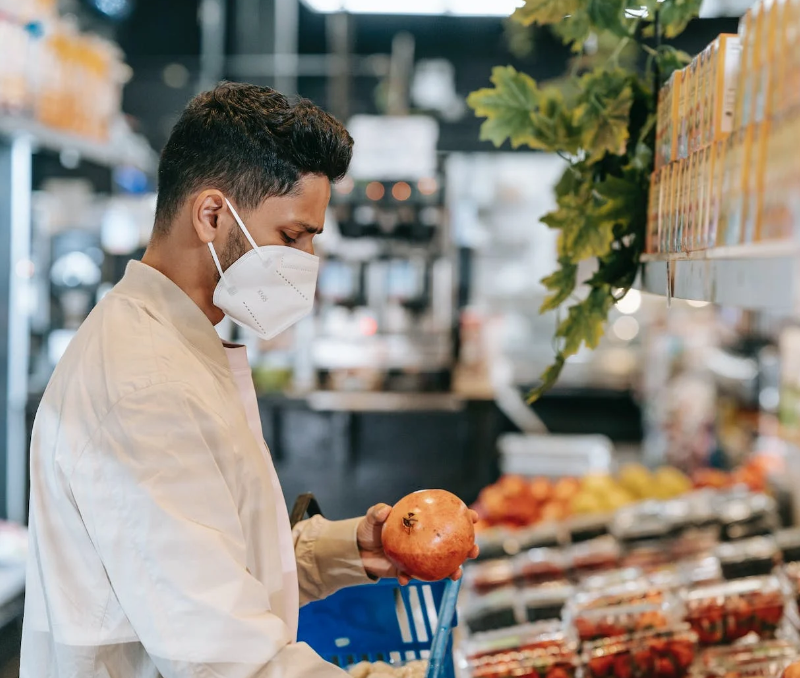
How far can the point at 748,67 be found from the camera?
1.12 metres

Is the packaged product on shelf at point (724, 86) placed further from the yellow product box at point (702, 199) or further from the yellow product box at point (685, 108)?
the yellow product box at point (685, 108)

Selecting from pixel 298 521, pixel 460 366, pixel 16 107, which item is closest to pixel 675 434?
pixel 460 366

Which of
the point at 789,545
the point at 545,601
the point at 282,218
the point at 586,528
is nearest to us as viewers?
the point at 282,218

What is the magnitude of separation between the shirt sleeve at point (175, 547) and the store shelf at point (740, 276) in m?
0.71

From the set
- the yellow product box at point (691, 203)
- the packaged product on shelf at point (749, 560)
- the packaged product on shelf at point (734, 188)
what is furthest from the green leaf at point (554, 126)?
the packaged product on shelf at point (749, 560)

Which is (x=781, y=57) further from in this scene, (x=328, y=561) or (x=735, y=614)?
(x=735, y=614)

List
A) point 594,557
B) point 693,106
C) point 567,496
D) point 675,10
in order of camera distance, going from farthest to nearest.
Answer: point 567,496 → point 594,557 → point 675,10 → point 693,106

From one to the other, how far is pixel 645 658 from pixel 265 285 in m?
1.30

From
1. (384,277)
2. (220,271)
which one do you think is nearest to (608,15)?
(220,271)

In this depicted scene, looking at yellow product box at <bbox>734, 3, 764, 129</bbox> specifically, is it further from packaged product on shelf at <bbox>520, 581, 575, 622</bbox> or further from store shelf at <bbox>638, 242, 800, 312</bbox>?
packaged product on shelf at <bbox>520, 581, 575, 622</bbox>

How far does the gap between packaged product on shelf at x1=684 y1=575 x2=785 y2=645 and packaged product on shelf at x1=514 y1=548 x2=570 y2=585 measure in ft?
2.00

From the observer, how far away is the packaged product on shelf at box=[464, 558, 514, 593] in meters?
2.88

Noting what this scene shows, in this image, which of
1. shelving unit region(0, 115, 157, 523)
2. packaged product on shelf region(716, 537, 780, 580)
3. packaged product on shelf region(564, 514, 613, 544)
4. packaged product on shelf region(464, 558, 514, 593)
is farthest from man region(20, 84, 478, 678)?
shelving unit region(0, 115, 157, 523)

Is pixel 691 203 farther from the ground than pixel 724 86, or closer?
closer
